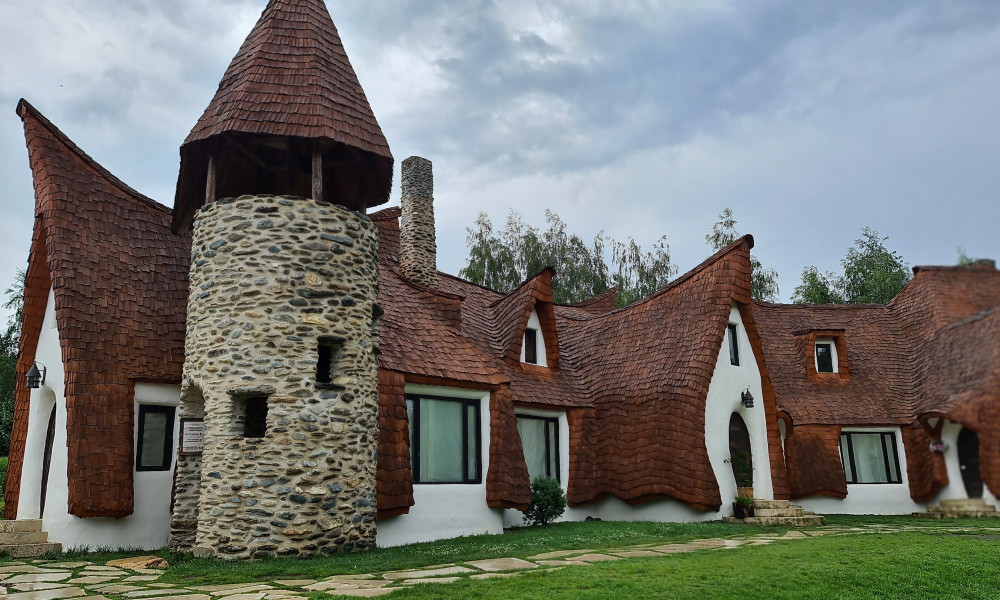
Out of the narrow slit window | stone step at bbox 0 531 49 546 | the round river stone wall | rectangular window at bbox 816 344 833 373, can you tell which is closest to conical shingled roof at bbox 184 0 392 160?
the round river stone wall

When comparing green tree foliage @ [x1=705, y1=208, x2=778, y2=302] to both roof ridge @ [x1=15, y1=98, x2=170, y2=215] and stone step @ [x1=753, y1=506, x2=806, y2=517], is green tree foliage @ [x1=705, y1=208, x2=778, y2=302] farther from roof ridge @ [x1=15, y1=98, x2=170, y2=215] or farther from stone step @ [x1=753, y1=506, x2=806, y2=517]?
roof ridge @ [x1=15, y1=98, x2=170, y2=215]

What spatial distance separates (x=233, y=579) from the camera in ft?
25.4

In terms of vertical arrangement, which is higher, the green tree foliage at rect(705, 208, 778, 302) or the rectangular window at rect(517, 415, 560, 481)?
the green tree foliage at rect(705, 208, 778, 302)

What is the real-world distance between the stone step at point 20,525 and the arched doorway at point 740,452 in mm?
14033

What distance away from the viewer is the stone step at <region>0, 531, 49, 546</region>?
10797mm

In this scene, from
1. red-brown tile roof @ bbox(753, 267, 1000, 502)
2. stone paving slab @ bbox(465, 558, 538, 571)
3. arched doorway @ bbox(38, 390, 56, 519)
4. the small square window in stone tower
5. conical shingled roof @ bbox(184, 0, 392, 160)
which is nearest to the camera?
stone paving slab @ bbox(465, 558, 538, 571)

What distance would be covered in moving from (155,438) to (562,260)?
24340mm

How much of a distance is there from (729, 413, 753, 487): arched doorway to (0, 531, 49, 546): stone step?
13874mm

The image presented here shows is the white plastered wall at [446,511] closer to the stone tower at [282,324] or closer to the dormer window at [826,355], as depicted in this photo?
the stone tower at [282,324]

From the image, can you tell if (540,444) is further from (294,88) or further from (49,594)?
(49,594)

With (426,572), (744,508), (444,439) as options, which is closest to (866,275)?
(744,508)

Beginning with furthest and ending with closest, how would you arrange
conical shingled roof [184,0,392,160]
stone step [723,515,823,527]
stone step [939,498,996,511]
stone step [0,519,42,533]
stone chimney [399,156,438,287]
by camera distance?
1. stone chimney [399,156,438,287]
2. stone step [723,515,823,527]
3. stone step [0,519,42,533]
4. conical shingled roof [184,0,392,160]
5. stone step [939,498,996,511]

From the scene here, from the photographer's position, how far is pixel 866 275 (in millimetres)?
14711

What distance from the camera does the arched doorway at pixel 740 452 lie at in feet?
56.0
